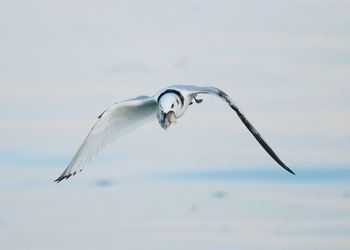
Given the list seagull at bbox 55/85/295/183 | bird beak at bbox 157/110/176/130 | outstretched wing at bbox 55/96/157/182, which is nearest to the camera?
bird beak at bbox 157/110/176/130

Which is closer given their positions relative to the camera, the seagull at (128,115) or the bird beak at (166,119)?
the bird beak at (166,119)

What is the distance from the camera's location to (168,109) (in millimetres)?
9984

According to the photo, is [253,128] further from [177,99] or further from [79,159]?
[79,159]

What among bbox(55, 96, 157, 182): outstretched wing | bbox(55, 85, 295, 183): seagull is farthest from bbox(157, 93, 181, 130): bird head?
bbox(55, 96, 157, 182): outstretched wing

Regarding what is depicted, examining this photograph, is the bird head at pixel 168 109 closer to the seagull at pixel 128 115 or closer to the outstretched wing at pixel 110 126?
the seagull at pixel 128 115

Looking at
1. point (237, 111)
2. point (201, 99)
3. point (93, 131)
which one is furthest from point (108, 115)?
point (237, 111)

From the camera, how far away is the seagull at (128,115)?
10.2 meters

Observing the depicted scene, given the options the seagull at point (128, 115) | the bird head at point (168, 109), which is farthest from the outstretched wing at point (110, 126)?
the bird head at point (168, 109)

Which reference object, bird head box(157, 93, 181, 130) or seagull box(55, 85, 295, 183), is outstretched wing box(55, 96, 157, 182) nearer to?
seagull box(55, 85, 295, 183)

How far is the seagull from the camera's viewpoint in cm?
1019

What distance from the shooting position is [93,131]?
35.9ft

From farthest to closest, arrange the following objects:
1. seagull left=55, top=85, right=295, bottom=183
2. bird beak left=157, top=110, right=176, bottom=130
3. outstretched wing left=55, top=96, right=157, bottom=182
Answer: outstretched wing left=55, top=96, right=157, bottom=182 → seagull left=55, top=85, right=295, bottom=183 → bird beak left=157, top=110, right=176, bottom=130

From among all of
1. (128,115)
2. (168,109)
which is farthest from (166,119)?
(128,115)

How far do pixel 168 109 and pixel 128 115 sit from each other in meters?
1.12
